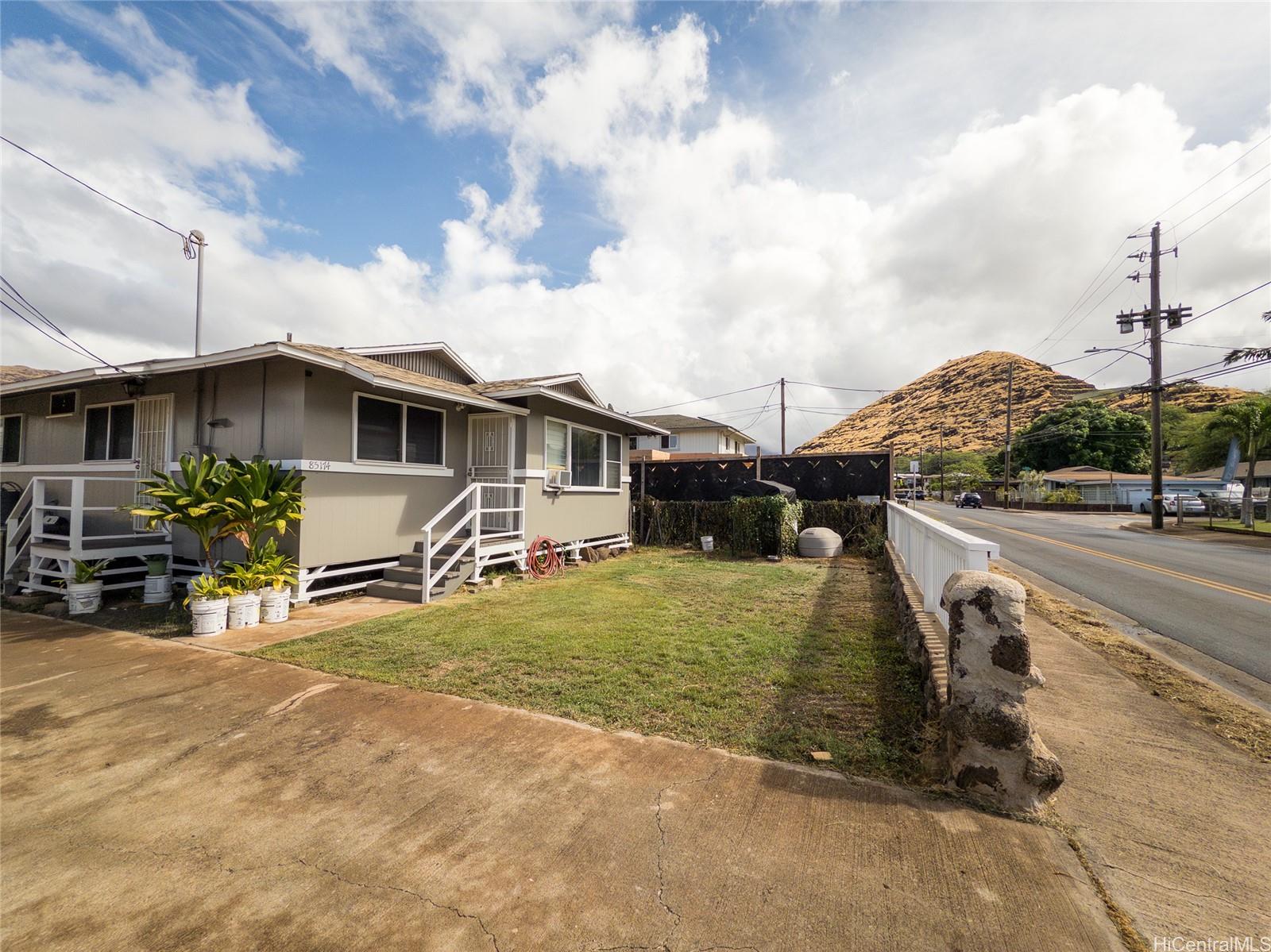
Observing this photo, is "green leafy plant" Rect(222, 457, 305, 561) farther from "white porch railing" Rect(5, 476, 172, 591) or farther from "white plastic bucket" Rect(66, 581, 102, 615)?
"white plastic bucket" Rect(66, 581, 102, 615)

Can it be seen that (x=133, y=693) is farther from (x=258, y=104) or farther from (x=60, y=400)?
(x=258, y=104)

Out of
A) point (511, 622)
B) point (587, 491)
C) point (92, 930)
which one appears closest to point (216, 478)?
point (511, 622)

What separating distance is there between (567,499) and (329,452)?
4.69 m

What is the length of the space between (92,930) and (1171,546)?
69.1ft

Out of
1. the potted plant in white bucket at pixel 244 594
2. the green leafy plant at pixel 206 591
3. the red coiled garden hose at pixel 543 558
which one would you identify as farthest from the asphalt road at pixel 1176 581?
the green leafy plant at pixel 206 591

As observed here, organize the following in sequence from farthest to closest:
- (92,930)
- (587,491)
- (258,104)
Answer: (587,491), (258,104), (92,930)

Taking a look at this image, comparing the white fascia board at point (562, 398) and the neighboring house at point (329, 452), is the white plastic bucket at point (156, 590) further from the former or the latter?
the white fascia board at point (562, 398)

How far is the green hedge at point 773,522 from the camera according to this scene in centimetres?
1184

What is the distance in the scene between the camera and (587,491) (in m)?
11.5

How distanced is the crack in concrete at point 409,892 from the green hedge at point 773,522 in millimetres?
10361

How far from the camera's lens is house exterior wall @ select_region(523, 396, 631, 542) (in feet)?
31.8

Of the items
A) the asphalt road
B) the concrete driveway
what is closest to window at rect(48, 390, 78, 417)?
the concrete driveway

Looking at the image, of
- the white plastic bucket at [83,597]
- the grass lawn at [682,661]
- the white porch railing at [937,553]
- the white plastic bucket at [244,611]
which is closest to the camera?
the white porch railing at [937,553]

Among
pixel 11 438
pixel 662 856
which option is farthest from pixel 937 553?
pixel 11 438
